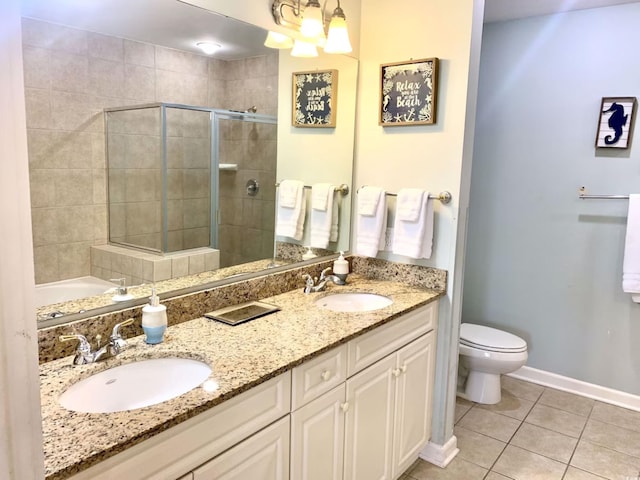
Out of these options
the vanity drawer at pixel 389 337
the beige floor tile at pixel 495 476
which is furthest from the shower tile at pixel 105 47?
the beige floor tile at pixel 495 476

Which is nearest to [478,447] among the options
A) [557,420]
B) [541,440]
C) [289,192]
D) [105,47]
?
[541,440]

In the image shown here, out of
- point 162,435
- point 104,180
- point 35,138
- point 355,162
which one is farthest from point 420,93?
point 162,435

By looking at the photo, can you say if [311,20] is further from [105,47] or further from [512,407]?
[512,407]

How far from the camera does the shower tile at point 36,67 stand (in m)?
1.37

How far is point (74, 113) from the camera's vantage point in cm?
151

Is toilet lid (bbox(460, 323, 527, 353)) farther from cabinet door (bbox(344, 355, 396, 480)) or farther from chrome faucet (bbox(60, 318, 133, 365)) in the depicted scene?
chrome faucet (bbox(60, 318, 133, 365))

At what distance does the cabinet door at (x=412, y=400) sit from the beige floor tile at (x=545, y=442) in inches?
23.1

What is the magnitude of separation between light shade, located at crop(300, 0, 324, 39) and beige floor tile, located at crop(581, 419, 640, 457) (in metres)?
2.50

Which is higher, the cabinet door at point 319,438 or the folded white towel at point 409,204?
the folded white towel at point 409,204

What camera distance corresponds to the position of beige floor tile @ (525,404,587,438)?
272cm

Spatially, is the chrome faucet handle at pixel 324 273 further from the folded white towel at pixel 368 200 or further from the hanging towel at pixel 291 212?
the folded white towel at pixel 368 200

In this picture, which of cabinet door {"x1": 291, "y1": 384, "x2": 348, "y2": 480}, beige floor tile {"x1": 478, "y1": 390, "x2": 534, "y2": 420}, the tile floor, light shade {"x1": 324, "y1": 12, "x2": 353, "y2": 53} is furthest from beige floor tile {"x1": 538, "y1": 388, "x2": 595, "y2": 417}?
light shade {"x1": 324, "y1": 12, "x2": 353, "y2": 53}

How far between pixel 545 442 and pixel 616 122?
1847mm

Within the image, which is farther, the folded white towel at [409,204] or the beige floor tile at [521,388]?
the beige floor tile at [521,388]
